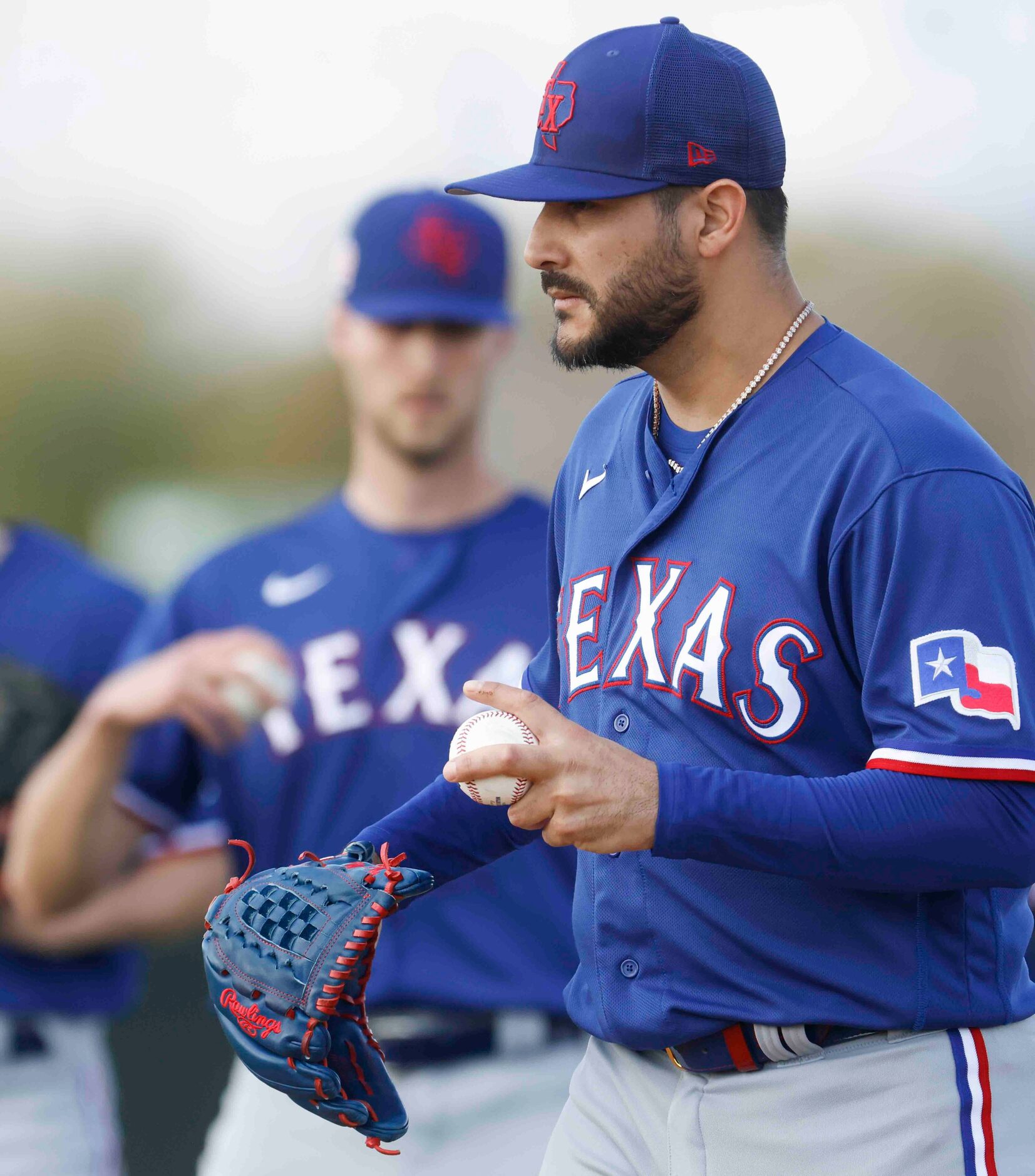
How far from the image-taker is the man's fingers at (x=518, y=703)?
1.39 meters

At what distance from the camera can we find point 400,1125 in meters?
1.62

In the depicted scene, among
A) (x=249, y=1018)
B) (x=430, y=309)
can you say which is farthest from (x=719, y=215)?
(x=430, y=309)

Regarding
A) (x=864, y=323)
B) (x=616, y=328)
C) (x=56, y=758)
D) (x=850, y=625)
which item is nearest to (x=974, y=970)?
(x=850, y=625)

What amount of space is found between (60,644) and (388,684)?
80 centimetres

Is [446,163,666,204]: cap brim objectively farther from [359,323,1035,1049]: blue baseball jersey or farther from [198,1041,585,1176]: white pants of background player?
[198,1041,585,1176]: white pants of background player

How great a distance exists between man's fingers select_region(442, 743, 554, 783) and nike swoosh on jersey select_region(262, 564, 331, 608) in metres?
1.84

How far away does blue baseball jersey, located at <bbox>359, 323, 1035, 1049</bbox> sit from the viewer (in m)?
1.39

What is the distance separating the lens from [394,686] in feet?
9.82

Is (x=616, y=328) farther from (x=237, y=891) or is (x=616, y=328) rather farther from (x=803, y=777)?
(x=237, y=891)

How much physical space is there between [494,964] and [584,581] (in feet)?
4.07

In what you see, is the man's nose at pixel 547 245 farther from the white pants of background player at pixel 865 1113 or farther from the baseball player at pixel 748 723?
the white pants of background player at pixel 865 1113

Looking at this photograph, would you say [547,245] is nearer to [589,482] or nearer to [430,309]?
[589,482]

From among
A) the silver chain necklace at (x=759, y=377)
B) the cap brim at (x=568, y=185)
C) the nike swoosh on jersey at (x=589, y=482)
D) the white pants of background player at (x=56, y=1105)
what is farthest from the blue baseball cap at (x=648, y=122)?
the white pants of background player at (x=56, y=1105)

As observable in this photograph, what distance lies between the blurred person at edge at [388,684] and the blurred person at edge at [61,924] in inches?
3.0
